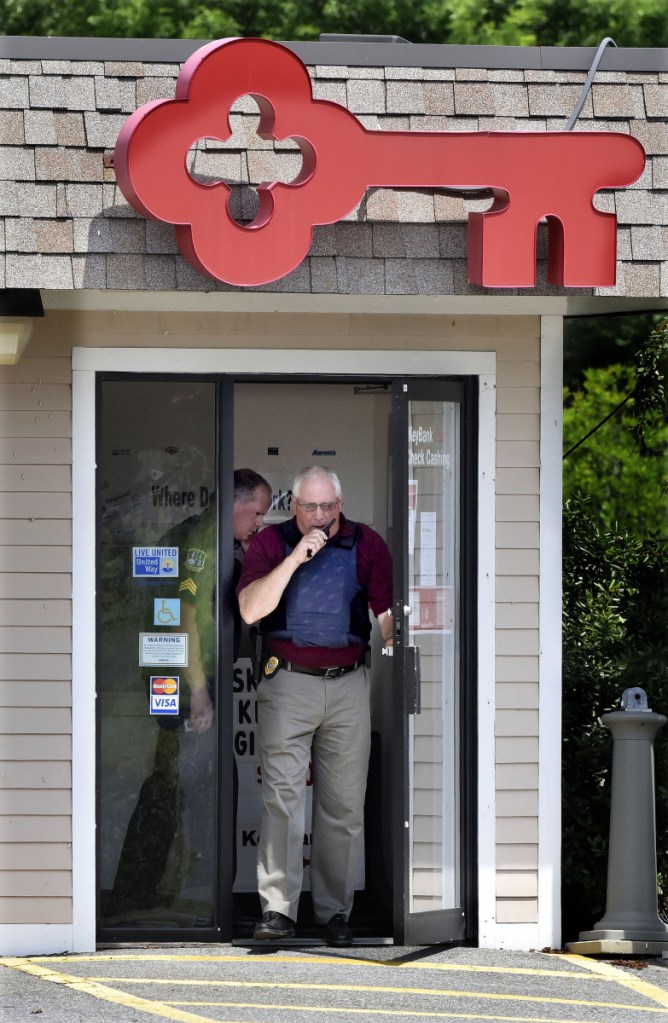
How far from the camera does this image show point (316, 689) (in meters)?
5.99

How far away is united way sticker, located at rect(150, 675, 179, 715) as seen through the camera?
6.04 metres

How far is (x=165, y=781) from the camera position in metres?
6.05

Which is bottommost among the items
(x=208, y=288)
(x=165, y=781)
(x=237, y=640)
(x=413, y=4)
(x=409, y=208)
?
(x=165, y=781)

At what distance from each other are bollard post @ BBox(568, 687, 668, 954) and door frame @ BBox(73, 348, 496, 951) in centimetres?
54

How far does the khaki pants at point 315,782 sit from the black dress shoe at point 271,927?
29 millimetres

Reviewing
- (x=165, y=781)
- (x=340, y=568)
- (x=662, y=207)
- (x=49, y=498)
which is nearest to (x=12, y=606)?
(x=49, y=498)

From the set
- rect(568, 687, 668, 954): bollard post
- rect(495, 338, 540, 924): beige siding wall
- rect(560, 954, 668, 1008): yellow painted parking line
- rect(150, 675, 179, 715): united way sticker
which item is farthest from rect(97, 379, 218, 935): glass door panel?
rect(568, 687, 668, 954): bollard post

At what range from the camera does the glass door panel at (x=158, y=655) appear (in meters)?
6.00

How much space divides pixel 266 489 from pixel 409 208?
1.61 metres

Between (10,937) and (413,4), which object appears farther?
(413,4)

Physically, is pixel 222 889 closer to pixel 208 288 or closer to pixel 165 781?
pixel 165 781

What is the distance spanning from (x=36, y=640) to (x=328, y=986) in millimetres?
1793

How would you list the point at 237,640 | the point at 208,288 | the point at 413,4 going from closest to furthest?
1. the point at 208,288
2. the point at 237,640
3. the point at 413,4

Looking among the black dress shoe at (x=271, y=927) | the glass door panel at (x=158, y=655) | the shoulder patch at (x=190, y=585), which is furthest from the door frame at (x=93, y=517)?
the black dress shoe at (x=271, y=927)
